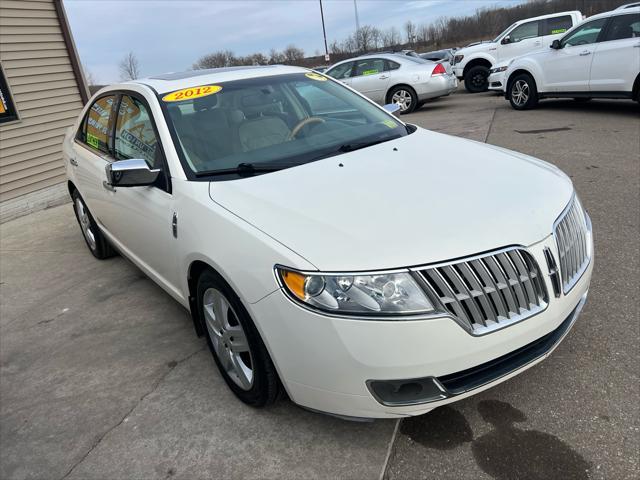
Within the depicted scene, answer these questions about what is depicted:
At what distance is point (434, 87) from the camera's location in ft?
41.1

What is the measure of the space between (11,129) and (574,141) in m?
8.32

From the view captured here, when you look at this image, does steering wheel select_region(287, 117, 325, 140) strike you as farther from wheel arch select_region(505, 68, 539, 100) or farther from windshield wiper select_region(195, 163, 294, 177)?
wheel arch select_region(505, 68, 539, 100)

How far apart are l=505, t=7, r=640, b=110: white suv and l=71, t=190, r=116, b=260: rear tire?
848cm

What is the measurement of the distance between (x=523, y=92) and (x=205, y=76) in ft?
29.2

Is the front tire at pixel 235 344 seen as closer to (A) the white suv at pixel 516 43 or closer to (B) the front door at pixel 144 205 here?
(B) the front door at pixel 144 205

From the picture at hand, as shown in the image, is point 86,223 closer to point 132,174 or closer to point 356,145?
point 132,174

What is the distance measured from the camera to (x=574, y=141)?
743cm

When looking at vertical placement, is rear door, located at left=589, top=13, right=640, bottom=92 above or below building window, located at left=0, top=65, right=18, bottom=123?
below

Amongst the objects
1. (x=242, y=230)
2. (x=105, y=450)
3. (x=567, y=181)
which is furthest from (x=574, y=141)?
(x=105, y=450)

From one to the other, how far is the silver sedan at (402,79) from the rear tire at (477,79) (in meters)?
2.16

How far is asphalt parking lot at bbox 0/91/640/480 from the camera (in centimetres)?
217

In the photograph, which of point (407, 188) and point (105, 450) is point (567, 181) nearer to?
point (407, 188)

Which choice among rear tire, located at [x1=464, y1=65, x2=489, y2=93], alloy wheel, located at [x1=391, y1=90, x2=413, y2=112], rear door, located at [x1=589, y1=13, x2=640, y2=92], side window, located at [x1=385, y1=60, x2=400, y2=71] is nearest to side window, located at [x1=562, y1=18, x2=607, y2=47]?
rear door, located at [x1=589, y1=13, x2=640, y2=92]

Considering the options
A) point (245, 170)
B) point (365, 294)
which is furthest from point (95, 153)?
point (365, 294)
